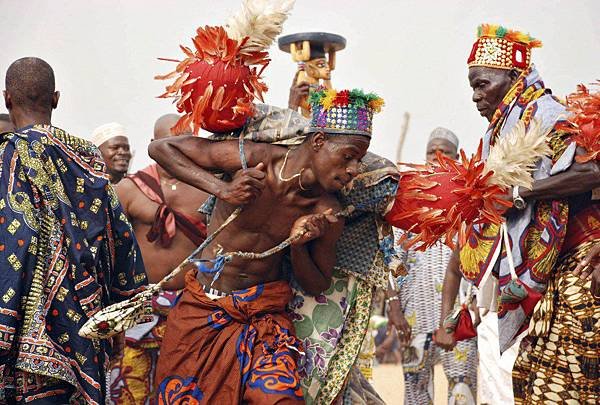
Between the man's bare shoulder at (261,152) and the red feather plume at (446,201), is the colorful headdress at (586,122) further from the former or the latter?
the man's bare shoulder at (261,152)

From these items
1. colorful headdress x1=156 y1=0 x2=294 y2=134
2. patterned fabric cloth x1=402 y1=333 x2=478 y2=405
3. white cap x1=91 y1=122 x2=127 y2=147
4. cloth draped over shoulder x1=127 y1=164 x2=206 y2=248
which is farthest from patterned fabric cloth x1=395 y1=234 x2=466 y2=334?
colorful headdress x1=156 y1=0 x2=294 y2=134

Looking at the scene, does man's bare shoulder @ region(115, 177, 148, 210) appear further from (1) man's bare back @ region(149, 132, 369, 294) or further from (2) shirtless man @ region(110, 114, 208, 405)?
(1) man's bare back @ region(149, 132, 369, 294)

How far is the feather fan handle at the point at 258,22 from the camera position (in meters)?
6.12

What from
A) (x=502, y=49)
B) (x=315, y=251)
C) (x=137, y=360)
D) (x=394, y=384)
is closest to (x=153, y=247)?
(x=137, y=360)

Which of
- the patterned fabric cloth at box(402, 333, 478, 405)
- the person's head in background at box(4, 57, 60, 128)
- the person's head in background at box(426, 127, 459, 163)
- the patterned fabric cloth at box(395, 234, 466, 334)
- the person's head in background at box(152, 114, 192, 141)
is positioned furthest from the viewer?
the person's head in background at box(426, 127, 459, 163)

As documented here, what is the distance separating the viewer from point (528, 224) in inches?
250

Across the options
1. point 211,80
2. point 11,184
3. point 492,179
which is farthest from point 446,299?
point 11,184

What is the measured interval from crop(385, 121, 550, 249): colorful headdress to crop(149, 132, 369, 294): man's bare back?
0.46 metres

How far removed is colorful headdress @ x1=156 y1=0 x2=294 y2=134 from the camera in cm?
602

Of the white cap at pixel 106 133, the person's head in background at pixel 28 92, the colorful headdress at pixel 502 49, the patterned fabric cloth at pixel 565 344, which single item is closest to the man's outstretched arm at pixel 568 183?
the patterned fabric cloth at pixel 565 344

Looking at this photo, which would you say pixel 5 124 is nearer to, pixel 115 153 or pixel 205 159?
pixel 115 153

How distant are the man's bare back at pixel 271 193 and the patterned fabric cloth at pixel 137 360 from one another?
194cm

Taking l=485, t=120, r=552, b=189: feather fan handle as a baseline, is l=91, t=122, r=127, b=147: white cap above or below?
above

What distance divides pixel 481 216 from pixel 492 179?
11.0 inches
